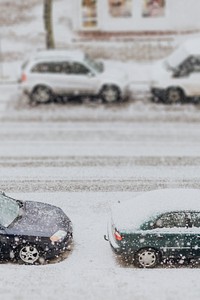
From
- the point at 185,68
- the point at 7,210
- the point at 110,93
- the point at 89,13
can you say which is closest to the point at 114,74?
the point at 110,93

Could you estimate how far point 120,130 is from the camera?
21266 mm

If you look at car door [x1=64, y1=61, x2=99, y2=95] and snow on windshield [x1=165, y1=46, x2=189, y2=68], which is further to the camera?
snow on windshield [x1=165, y1=46, x2=189, y2=68]

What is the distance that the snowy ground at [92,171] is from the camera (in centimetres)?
1165

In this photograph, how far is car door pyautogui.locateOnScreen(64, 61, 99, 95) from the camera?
2398 cm

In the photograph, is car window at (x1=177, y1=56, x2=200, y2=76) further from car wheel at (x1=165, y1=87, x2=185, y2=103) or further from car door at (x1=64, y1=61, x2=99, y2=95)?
car door at (x1=64, y1=61, x2=99, y2=95)

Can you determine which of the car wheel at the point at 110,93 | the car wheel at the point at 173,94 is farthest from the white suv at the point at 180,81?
the car wheel at the point at 110,93

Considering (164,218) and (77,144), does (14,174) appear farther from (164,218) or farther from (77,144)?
(164,218)

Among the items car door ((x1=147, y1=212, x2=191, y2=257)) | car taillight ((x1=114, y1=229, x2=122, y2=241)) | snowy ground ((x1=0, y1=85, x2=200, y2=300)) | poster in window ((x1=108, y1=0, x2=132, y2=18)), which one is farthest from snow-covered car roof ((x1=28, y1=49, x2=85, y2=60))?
car door ((x1=147, y1=212, x2=191, y2=257))

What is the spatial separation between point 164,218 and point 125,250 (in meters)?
0.97

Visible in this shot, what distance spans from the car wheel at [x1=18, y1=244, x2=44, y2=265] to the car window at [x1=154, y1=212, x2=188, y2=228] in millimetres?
2384

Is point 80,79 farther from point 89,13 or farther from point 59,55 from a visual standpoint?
point 89,13

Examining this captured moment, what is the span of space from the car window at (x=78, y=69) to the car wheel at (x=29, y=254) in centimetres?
1198

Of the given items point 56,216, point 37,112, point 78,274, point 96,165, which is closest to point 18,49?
point 37,112

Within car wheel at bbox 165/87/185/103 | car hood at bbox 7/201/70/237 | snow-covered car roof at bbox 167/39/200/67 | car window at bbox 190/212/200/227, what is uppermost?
snow-covered car roof at bbox 167/39/200/67
